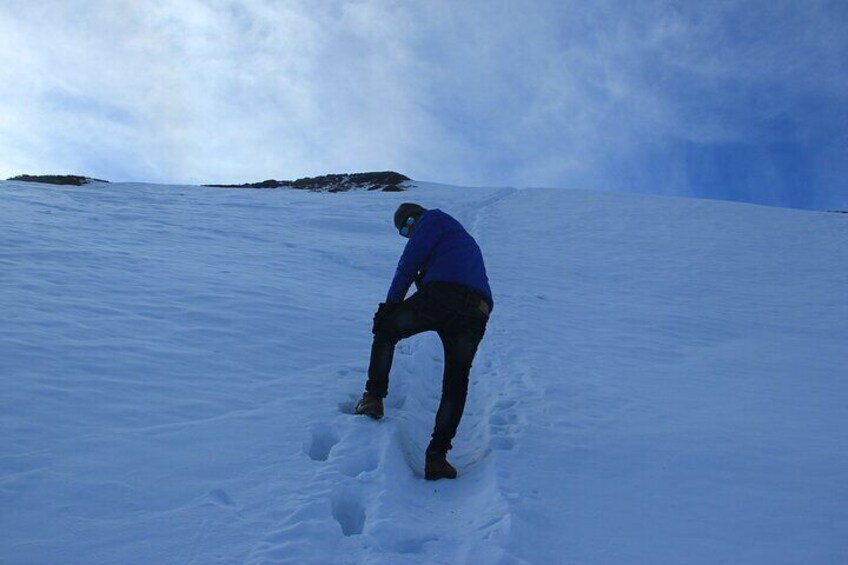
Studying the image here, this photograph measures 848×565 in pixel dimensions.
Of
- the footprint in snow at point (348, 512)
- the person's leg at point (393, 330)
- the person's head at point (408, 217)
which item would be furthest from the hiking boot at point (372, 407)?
the person's head at point (408, 217)

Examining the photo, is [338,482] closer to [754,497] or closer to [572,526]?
[572,526]

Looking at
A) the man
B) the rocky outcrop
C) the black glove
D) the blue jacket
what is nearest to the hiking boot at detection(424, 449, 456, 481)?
the man

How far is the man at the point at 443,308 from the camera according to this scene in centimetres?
395

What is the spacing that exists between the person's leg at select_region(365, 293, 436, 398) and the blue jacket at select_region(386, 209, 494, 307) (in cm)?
11

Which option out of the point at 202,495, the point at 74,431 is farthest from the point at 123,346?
the point at 202,495

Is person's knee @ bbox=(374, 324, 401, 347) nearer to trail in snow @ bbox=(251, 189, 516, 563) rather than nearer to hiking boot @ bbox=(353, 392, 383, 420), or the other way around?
hiking boot @ bbox=(353, 392, 383, 420)

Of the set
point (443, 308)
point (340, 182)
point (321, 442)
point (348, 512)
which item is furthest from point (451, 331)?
point (340, 182)

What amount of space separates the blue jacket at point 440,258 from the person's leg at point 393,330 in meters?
0.11

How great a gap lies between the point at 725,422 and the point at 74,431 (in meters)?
4.84

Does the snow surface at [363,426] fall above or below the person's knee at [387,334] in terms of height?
below

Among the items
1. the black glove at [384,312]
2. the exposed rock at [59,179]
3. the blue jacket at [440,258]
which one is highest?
the exposed rock at [59,179]

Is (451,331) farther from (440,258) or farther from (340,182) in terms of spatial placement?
(340,182)

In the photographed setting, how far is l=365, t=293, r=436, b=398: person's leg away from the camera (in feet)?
13.4

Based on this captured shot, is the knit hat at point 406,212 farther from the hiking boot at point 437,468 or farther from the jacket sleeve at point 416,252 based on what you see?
the hiking boot at point 437,468
